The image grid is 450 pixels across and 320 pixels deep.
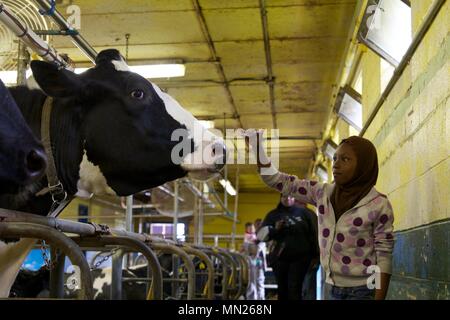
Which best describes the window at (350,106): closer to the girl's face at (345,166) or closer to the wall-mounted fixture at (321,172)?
the wall-mounted fixture at (321,172)

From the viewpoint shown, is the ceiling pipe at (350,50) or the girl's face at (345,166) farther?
the ceiling pipe at (350,50)

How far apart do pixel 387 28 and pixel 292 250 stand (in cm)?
211

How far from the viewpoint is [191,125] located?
8.09 feet

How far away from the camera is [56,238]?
67.7 inches

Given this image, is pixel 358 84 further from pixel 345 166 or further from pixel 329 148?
pixel 345 166

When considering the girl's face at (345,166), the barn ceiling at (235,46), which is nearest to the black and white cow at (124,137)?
the girl's face at (345,166)

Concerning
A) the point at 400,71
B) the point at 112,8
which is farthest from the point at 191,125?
the point at 112,8

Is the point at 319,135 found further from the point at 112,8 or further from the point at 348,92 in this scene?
the point at 112,8

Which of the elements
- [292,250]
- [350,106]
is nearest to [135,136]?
[292,250]

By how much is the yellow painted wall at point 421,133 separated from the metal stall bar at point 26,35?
1632 mm

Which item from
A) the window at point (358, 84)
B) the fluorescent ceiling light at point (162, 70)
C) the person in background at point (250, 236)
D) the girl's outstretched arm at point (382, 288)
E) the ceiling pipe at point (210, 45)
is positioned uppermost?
the ceiling pipe at point (210, 45)

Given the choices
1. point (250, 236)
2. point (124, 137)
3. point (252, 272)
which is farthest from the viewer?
point (250, 236)

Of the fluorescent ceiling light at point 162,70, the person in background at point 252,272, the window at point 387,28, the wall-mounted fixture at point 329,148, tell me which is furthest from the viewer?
the wall-mounted fixture at point 329,148

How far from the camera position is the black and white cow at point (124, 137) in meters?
2.36
